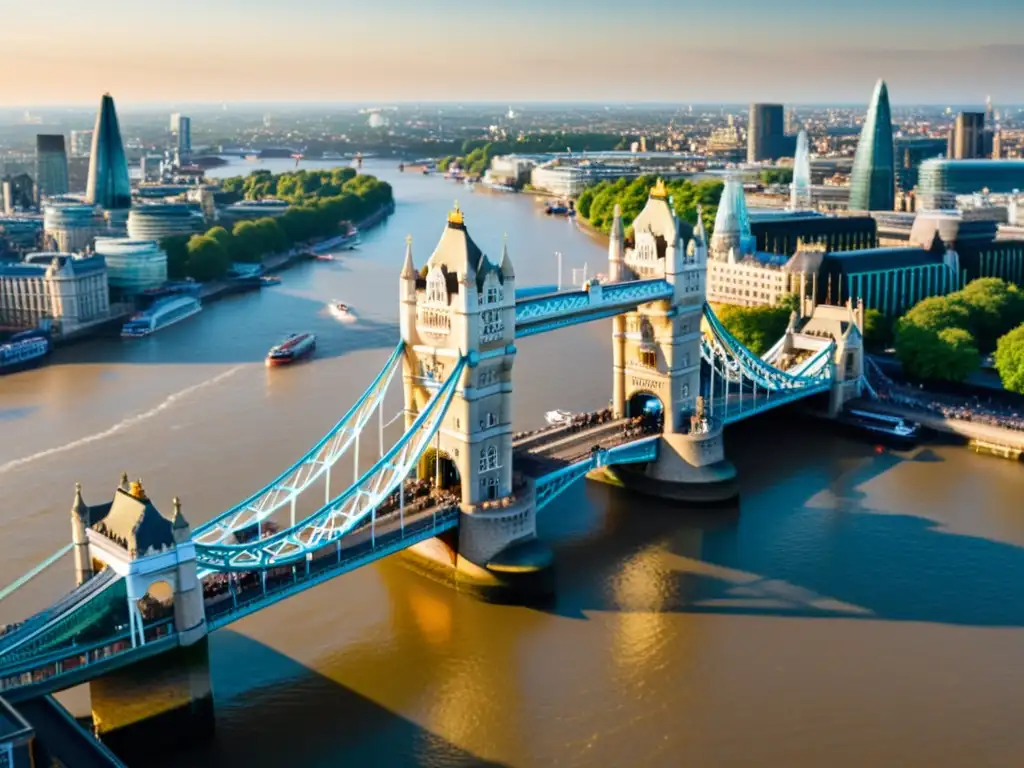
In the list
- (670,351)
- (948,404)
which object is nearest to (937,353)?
(948,404)

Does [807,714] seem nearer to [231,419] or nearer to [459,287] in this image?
[459,287]

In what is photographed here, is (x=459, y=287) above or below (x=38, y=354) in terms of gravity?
above

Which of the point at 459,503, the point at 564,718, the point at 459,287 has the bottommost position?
the point at 564,718

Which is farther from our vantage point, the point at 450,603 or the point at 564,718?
the point at 450,603

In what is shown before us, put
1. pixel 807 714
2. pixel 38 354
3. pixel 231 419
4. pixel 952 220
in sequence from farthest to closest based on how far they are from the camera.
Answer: pixel 952 220, pixel 38 354, pixel 231 419, pixel 807 714

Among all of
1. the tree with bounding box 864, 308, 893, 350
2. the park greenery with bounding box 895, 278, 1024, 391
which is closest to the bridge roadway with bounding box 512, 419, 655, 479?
the park greenery with bounding box 895, 278, 1024, 391

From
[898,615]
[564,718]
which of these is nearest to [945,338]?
[898,615]

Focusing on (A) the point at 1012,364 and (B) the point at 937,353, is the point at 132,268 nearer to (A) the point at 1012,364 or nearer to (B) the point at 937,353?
(B) the point at 937,353
